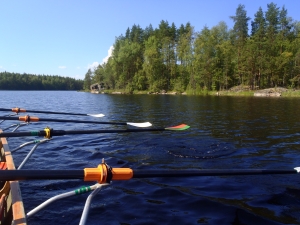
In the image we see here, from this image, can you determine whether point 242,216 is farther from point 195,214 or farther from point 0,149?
point 0,149

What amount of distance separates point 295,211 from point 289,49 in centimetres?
6804

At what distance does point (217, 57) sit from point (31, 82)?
143695mm

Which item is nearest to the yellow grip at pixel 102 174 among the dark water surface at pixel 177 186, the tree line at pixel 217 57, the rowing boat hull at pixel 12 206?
the rowing boat hull at pixel 12 206

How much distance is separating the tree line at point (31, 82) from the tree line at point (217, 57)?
4064 inches

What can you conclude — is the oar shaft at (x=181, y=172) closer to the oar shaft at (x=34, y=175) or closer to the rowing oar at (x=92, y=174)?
the rowing oar at (x=92, y=174)

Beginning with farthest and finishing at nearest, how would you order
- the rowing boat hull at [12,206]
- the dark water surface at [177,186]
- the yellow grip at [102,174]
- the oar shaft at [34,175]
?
the dark water surface at [177,186] < the rowing boat hull at [12,206] < the yellow grip at [102,174] < the oar shaft at [34,175]

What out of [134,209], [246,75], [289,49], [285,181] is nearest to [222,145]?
[285,181]

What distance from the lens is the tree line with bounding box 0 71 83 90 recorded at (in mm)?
165000

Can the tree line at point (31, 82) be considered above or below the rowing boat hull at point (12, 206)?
above

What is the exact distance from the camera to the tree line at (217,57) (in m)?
61.9

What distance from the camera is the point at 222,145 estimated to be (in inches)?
421

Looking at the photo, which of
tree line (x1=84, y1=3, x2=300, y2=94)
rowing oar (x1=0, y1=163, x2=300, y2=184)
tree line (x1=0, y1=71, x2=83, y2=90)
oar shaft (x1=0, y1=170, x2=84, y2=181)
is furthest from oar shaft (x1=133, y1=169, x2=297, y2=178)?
tree line (x1=0, y1=71, x2=83, y2=90)

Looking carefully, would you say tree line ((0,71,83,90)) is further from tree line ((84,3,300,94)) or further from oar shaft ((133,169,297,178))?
oar shaft ((133,169,297,178))

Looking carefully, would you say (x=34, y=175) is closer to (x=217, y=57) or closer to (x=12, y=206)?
(x=12, y=206)
